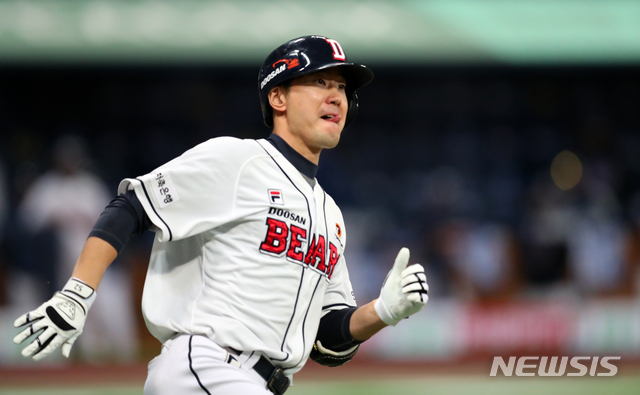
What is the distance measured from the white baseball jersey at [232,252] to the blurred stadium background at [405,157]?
12.7ft

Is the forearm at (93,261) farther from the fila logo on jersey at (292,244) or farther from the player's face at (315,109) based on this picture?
the player's face at (315,109)

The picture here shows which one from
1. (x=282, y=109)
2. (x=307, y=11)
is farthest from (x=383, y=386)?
(x=307, y=11)

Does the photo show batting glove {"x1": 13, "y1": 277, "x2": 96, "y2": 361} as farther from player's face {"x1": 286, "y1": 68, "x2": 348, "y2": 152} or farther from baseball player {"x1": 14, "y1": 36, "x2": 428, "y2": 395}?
player's face {"x1": 286, "y1": 68, "x2": 348, "y2": 152}

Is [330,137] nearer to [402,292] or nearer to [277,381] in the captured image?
[402,292]

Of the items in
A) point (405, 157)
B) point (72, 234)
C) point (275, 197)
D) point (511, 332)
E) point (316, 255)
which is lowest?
point (511, 332)

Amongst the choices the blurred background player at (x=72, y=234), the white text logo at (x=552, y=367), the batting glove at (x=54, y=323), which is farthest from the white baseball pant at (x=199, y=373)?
the blurred background player at (x=72, y=234)

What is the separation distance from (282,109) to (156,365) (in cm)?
112

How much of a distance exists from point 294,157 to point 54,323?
3.64ft

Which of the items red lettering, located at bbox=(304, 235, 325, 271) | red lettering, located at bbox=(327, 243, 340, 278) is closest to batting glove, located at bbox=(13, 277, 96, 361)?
red lettering, located at bbox=(304, 235, 325, 271)

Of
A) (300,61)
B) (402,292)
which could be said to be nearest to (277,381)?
(402,292)

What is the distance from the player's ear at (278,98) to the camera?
2.90 metres

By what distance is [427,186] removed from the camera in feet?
37.5

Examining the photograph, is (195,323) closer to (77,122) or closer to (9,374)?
(9,374)

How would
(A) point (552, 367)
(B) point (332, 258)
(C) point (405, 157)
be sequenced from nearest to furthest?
(B) point (332, 258), (A) point (552, 367), (C) point (405, 157)
